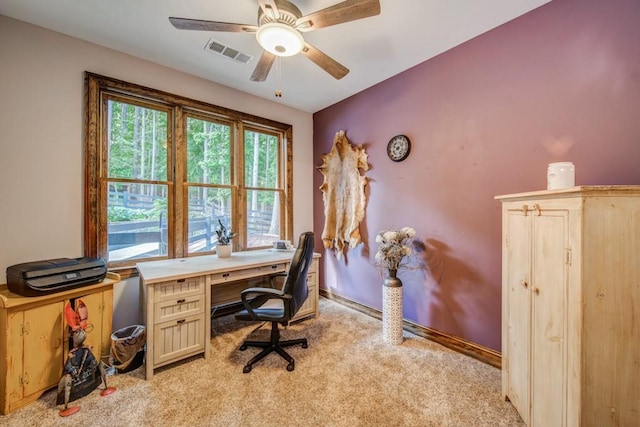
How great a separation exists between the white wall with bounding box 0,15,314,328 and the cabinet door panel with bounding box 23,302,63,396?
0.58 meters

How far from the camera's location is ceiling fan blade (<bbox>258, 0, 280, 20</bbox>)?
142cm

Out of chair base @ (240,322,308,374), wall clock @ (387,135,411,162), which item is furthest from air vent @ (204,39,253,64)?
chair base @ (240,322,308,374)

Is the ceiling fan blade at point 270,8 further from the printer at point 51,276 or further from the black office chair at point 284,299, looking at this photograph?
the printer at point 51,276

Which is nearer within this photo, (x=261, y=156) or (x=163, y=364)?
(x=163, y=364)

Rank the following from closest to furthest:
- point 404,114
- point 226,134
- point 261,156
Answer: point 404,114
point 226,134
point 261,156

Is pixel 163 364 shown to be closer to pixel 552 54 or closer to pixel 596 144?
pixel 596 144

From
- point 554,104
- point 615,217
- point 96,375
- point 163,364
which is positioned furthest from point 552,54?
point 96,375

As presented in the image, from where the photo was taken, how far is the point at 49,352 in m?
1.71

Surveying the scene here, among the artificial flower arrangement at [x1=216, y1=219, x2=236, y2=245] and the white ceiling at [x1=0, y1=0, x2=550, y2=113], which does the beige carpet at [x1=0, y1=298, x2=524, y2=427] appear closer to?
the artificial flower arrangement at [x1=216, y1=219, x2=236, y2=245]

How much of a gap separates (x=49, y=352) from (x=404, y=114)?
143 inches

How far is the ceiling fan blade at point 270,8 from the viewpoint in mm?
1417

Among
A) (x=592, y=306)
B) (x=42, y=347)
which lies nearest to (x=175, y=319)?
(x=42, y=347)

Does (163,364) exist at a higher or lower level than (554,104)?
lower

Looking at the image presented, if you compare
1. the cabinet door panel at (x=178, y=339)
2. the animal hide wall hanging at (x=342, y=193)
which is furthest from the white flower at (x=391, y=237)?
the cabinet door panel at (x=178, y=339)
